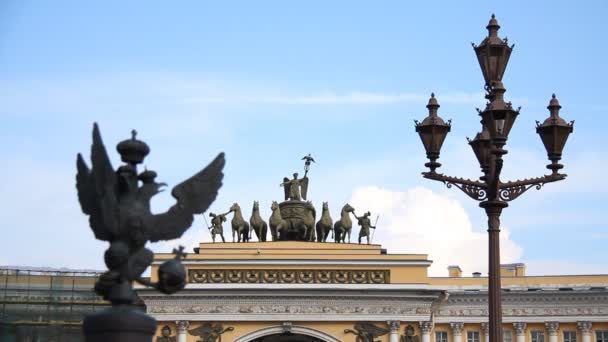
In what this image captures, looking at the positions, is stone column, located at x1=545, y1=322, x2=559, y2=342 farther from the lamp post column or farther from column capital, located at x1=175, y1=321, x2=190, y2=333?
the lamp post column

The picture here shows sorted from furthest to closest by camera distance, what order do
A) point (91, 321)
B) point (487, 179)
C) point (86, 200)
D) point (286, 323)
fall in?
point (286, 323) < point (487, 179) < point (86, 200) < point (91, 321)

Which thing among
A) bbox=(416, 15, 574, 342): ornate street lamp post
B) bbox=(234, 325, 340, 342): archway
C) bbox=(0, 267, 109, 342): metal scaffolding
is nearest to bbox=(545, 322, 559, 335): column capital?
bbox=(234, 325, 340, 342): archway

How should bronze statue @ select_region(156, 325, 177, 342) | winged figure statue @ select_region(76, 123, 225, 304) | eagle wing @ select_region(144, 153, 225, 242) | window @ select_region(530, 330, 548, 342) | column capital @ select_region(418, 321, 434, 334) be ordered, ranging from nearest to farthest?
winged figure statue @ select_region(76, 123, 225, 304)
eagle wing @ select_region(144, 153, 225, 242)
bronze statue @ select_region(156, 325, 177, 342)
column capital @ select_region(418, 321, 434, 334)
window @ select_region(530, 330, 548, 342)

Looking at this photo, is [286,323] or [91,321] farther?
[286,323]

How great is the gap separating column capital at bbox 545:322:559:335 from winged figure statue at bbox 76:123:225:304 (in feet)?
128

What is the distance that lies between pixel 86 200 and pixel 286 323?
3703cm

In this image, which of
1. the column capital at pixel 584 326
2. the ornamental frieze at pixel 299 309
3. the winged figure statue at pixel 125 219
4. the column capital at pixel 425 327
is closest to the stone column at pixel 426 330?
the column capital at pixel 425 327

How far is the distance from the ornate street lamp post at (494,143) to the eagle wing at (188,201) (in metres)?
5.04

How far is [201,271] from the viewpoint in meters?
45.7

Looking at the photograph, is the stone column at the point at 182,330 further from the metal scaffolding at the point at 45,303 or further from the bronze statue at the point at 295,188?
the bronze statue at the point at 295,188

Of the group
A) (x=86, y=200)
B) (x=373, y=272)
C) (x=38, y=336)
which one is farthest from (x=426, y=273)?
(x=86, y=200)

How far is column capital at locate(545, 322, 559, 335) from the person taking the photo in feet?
150

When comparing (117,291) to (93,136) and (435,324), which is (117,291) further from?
(435,324)

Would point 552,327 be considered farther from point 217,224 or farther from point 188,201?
point 188,201
